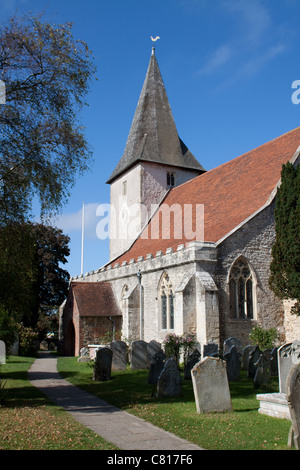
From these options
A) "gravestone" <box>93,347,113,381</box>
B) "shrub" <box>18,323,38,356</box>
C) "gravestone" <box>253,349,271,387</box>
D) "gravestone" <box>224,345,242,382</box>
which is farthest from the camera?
"shrub" <box>18,323,38,356</box>

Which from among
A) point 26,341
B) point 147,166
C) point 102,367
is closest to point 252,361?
point 102,367

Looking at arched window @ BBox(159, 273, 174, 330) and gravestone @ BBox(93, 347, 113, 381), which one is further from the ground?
arched window @ BBox(159, 273, 174, 330)

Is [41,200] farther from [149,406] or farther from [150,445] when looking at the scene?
[150,445]

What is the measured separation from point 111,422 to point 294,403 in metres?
3.29

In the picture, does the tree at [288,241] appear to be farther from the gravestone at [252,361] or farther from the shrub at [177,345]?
the shrub at [177,345]

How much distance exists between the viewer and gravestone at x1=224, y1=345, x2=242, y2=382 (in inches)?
472

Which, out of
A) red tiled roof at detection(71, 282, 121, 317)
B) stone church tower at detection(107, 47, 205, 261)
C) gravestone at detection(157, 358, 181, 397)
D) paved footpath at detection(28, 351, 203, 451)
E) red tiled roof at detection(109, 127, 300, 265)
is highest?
stone church tower at detection(107, 47, 205, 261)

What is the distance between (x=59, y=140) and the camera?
10.7 meters

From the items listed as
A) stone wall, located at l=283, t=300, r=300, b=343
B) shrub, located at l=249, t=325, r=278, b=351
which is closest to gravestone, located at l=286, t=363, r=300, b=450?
shrub, located at l=249, t=325, r=278, b=351

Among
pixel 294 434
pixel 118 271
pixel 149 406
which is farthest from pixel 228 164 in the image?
pixel 294 434

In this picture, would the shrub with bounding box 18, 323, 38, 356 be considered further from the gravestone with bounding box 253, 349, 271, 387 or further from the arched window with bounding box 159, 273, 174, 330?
the gravestone with bounding box 253, 349, 271, 387

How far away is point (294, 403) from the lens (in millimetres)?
5938

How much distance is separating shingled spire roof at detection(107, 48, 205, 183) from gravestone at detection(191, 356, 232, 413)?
69.4ft

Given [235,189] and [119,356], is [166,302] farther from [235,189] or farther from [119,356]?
[235,189]
